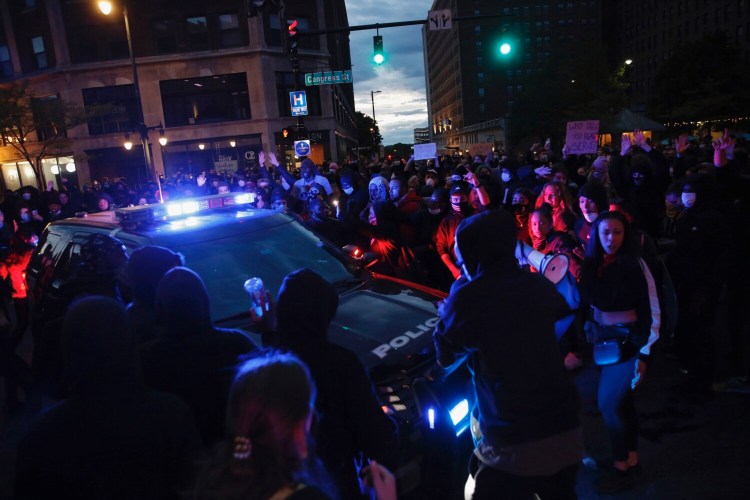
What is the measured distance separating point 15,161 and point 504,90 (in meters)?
101

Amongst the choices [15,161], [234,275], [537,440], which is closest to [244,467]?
[537,440]

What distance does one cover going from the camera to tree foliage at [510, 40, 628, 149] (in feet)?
169

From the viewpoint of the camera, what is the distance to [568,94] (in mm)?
53750

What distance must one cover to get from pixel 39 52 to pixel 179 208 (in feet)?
130

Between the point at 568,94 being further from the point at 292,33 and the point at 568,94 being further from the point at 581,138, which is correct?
the point at 292,33

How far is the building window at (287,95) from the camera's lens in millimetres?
35656

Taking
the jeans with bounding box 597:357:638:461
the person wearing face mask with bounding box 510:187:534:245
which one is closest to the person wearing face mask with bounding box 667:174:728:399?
the jeans with bounding box 597:357:638:461

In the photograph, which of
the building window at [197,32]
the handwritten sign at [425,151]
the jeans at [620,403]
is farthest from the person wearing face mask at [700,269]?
the building window at [197,32]

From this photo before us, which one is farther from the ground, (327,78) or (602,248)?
(327,78)

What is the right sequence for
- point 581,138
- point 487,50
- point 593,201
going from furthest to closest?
1. point 487,50
2. point 581,138
3. point 593,201

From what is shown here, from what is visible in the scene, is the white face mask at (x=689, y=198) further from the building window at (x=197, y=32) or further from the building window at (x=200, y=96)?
the building window at (x=197, y=32)

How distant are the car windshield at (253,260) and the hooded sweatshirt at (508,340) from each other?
2135 mm

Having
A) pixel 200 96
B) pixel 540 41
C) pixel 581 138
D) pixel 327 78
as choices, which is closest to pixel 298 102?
pixel 327 78

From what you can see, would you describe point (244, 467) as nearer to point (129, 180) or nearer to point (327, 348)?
point (327, 348)
